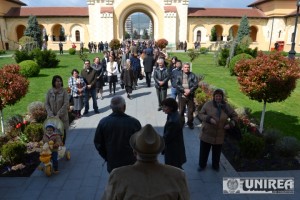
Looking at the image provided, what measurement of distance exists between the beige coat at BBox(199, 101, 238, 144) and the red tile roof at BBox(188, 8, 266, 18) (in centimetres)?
3969

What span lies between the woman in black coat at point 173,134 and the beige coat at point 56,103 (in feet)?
9.19

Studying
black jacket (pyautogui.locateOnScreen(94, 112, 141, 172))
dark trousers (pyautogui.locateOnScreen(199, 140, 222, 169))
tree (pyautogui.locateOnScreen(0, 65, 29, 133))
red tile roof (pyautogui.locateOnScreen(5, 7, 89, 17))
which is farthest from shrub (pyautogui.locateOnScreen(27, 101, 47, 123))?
red tile roof (pyautogui.locateOnScreen(5, 7, 89, 17))

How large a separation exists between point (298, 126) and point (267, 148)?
2696mm

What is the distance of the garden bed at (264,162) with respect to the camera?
5.64 m

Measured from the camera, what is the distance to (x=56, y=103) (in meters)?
6.10

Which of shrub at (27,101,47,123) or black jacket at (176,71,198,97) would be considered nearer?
black jacket at (176,71,198,97)

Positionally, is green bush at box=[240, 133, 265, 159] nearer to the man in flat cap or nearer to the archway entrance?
the man in flat cap

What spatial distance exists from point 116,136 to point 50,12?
44539mm

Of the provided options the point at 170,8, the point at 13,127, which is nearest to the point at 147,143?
the point at 13,127

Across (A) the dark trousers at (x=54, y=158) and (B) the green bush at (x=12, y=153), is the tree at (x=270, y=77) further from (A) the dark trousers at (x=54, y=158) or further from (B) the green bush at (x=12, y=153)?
(B) the green bush at (x=12, y=153)

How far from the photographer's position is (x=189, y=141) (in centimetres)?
711

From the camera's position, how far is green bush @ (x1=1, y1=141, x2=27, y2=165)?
5.69 metres

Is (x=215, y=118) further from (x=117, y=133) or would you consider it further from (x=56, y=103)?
(x=56, y=103)

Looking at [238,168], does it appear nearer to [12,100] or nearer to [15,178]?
[15,178]
